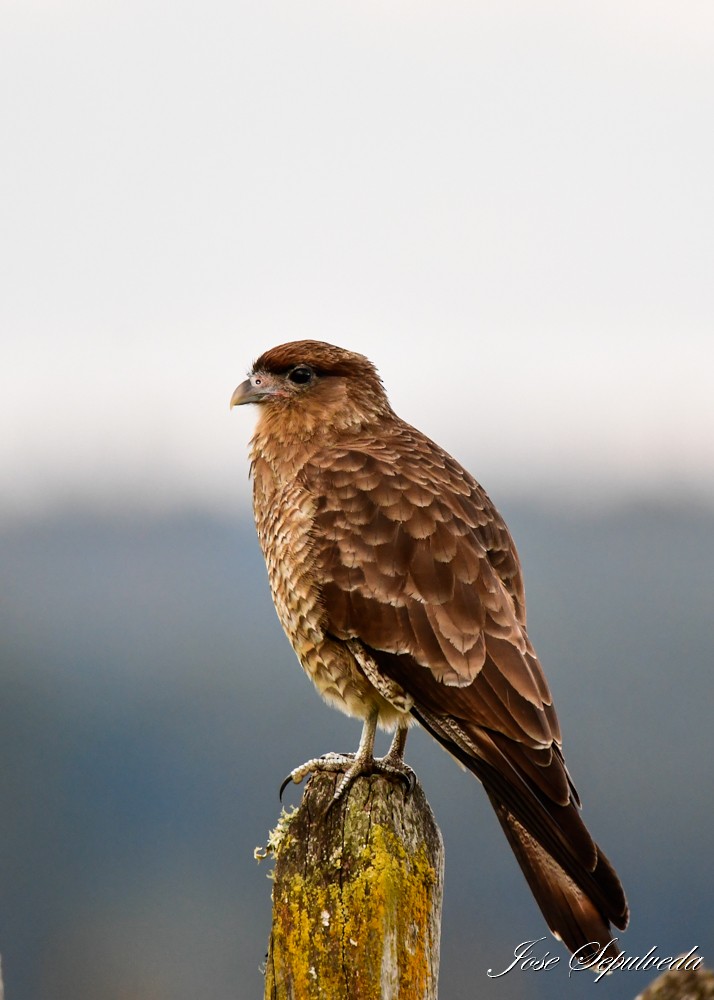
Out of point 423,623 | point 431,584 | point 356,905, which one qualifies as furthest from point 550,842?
point 431,584

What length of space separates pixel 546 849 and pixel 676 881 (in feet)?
93.1

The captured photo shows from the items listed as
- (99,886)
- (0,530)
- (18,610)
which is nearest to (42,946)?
(99,886)

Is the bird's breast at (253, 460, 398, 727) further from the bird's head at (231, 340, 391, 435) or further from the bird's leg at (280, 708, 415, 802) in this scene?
the bird's head at (231, 340, 391, 435)

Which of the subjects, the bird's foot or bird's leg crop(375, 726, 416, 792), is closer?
the bird's foot

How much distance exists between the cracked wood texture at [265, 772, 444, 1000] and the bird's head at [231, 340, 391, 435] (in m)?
2.11

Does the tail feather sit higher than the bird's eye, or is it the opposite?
the bird's eye

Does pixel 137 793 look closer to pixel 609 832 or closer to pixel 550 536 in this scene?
pixel 609 832

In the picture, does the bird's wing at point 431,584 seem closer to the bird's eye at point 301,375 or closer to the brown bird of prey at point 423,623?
the brown bird of prey at point 423,623

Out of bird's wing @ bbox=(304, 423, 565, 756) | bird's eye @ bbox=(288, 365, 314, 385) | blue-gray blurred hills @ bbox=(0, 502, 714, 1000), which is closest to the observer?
bird's wing @ bbox=(304, 423, 565, 756)

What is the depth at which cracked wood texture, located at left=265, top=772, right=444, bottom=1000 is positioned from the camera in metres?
3.70

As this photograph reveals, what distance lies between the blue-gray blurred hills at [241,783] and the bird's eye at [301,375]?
14225 mm

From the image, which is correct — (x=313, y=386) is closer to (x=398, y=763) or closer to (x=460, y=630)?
(x=460, y=630)
